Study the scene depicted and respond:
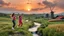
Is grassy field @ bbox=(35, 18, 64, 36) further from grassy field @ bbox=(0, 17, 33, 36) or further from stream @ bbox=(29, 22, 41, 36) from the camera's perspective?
grassy field @ bbox=(0, 17, 33, 36)

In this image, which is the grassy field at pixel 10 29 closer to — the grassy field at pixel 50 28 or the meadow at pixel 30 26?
the meadow at pixel 30 26

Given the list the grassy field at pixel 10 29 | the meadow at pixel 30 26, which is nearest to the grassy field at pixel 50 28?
the meadow at pixel 30 26

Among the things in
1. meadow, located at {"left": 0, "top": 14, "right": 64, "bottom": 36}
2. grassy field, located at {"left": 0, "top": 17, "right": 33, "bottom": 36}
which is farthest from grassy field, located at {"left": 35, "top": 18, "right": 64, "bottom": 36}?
grassy field, located at {"left": 0, "top": 17, "right": 33, "bottom": 36}

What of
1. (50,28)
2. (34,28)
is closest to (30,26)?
(34,28)

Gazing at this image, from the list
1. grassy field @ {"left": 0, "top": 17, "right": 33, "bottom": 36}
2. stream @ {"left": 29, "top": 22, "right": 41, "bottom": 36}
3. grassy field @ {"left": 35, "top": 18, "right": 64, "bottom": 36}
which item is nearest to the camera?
grassy field @ {"left": 0, "top": 17, "right": 33, "bottom": 36}

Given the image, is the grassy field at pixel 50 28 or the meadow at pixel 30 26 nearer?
the meadow at pixel 30 26

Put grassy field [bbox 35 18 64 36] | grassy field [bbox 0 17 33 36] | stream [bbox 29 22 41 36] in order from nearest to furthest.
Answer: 1. grassy field [bbox 0 17 33 36]
2. grassy field [bbox 35 18 64 36]
3. stream [bbox 29 22 41 36]

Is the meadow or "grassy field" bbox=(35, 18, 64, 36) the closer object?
the meadow

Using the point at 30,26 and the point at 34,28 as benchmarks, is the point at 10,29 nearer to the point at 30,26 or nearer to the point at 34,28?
the point at 30,26

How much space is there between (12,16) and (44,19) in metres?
1.06

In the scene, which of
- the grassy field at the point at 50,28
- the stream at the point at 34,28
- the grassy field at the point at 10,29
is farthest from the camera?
the stream at the point at 34,28

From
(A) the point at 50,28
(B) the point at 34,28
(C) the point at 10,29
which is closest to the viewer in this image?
(C) the point at 10,29

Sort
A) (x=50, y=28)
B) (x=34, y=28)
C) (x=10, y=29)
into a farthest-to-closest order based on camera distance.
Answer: (x=34, y=28), (x=50, y=28), (x=10, y=29)

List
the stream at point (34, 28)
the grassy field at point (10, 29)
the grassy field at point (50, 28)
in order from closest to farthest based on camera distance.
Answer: the grassy field at point (10, 29) → the grassy field at point (50, 28) → the stream at point (34, 28)
